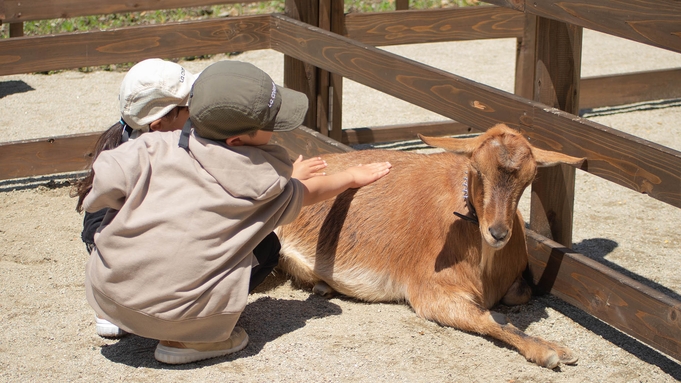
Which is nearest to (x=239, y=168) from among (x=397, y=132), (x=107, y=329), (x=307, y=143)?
(x=107, y=329)

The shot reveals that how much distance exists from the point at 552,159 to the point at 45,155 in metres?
4.36

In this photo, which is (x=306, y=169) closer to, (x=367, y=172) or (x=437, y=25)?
(x=367, y=172)

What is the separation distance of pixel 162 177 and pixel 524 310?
6.93ft

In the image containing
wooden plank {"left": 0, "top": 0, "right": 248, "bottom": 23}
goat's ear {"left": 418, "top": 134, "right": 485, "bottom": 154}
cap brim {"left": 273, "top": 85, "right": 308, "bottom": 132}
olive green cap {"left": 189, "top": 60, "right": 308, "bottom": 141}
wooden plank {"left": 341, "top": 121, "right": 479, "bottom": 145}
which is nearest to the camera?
olive green cap {"left": 189, "top": 60, "right": 308, "bottom": 141}

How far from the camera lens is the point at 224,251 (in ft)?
11.3

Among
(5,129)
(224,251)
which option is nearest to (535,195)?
(224,251)

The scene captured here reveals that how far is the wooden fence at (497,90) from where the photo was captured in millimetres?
3701

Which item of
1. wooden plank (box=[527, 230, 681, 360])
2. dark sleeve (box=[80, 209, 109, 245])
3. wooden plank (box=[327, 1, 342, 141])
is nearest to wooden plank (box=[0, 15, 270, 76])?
wooden plank (box=[327, 1, 342, 141])

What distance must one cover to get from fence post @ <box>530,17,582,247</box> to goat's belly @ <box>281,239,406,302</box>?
970 millimetres

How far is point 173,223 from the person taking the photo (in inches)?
133

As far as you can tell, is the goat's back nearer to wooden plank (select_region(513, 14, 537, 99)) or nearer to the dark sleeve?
the dark sleeve

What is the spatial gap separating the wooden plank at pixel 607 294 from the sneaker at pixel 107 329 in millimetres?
2294

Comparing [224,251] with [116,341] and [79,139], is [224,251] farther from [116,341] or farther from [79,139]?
[79,139]

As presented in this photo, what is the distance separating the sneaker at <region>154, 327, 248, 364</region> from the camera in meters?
3.59
